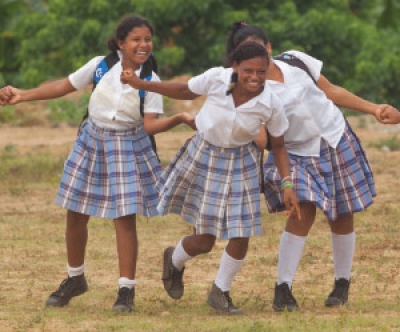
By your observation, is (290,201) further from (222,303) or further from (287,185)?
(222,303)

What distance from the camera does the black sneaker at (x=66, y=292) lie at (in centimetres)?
721

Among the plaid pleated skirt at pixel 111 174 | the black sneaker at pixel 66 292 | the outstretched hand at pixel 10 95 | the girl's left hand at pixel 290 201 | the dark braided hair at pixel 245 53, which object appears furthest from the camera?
the black sneaker at pixel 66 292

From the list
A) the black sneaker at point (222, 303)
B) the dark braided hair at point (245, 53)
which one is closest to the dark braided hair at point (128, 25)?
the dark braided hair at point (245, 53)

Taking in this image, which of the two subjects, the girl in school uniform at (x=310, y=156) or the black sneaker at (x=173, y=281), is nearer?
the girl in school uniform at (x=310, y=156)

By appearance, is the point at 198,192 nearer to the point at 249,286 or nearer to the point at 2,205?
the point at 249,286

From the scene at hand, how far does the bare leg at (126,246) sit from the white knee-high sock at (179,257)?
231mm

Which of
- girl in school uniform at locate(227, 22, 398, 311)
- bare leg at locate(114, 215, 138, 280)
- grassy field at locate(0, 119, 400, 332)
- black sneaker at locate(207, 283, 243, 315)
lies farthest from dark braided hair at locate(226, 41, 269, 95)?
grassy field at locate(0, 119, 400, 332)

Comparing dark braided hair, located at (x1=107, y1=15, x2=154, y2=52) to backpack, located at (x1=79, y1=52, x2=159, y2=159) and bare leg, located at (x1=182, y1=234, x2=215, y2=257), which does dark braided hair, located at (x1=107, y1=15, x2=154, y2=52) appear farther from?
bare leg, located at (x1=182, y1=234, x2=215, y2=257)

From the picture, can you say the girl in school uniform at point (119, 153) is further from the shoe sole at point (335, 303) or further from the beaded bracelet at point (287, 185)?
the shoe sole at point (335, 303)

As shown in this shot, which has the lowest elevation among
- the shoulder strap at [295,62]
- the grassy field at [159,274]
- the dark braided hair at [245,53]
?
the grassy field at [159,274]

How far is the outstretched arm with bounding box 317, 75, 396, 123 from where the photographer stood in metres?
6.82

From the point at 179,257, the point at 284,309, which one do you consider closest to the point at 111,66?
the point at 179,257

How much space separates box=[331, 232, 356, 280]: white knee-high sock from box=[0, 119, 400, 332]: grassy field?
0.20 metres

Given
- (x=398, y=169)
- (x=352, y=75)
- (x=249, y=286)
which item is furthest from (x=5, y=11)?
(x=249, y=286)
